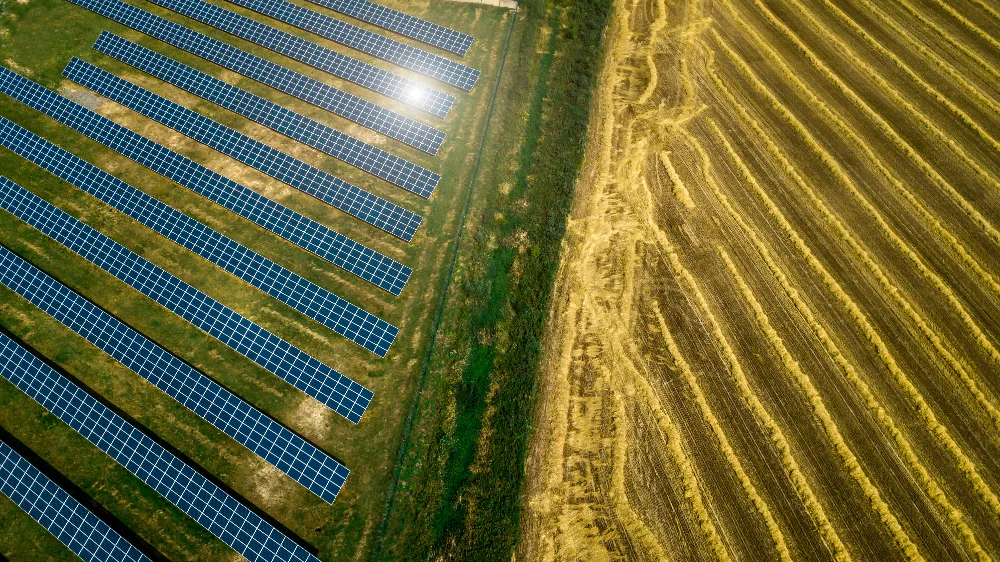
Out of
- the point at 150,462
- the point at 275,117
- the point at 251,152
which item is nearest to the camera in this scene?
the point at 150,462

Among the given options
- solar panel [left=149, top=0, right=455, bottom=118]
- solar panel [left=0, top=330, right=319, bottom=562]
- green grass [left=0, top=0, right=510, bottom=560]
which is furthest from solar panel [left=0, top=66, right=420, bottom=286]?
solar panel [left=0, top=330, right=319, bottom=562]

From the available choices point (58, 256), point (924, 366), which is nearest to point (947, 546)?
point (924, 366)

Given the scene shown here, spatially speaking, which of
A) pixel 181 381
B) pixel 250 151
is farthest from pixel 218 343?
pixel 250 151

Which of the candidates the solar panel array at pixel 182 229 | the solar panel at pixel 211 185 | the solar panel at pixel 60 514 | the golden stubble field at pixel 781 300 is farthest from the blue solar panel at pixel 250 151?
the solar panel at pixel 60 514

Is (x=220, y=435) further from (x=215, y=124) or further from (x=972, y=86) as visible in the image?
(x=972, y=86)

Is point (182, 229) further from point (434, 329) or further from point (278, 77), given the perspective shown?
point (434, 329)
